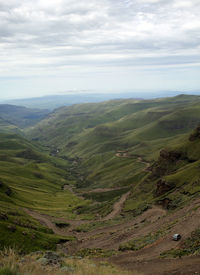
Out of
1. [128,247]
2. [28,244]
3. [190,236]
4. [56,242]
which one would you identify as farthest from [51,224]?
[190,236]

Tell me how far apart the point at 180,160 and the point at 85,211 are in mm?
61151

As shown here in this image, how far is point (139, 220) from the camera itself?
246 ft

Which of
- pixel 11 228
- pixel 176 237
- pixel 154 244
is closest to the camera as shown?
pixel 176 237

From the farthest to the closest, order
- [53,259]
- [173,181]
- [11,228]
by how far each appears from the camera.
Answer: [173,181] → [11,228] → [53,259]

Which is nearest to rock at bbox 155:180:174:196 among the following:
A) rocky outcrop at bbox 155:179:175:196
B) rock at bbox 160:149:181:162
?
rocky outcrop at bbox 155:179:175:196

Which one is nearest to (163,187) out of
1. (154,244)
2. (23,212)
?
(154,244)

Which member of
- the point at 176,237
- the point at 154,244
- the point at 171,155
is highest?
the point at 176,237

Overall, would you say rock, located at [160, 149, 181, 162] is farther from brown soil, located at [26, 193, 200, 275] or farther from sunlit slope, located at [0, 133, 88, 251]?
sunlit slope, located at [0, 133, 88, 251]

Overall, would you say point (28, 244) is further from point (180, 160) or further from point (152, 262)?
point (180, 160)

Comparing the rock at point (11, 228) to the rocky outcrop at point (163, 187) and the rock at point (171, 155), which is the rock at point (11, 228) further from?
the rock at point (171, 155)

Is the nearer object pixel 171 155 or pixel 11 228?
pixel 11 228

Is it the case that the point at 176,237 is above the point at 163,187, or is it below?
above

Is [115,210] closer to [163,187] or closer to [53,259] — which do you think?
[163,187]

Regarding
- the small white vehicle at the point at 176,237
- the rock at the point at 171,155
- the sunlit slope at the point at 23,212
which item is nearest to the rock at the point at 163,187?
the rock at the point at 171,155
